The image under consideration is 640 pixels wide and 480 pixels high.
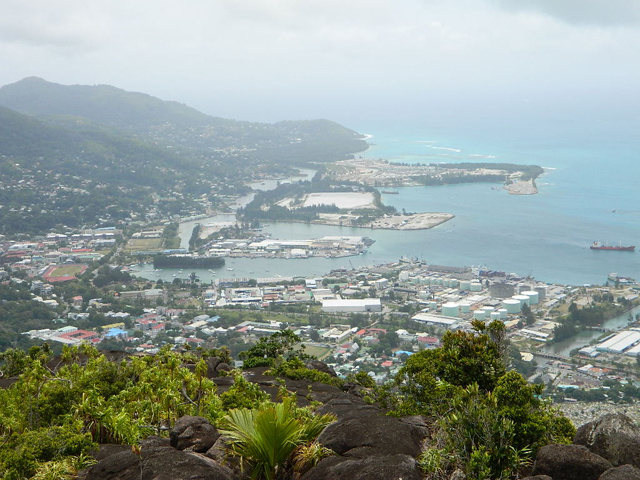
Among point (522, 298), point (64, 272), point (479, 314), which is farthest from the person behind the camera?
point (64, 272)

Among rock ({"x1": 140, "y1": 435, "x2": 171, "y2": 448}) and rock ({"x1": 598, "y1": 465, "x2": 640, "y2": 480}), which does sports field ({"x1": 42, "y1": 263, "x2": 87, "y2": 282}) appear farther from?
rock ({"x1": 598, "y1": 465, "x2": 640, "y2": 480})

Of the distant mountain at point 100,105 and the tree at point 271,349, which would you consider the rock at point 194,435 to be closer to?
the tree at point 271,349

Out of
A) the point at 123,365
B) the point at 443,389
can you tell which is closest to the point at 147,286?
the point at 123,365

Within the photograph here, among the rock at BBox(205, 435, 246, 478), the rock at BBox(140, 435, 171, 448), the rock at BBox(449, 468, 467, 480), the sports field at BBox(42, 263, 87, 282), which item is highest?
the rock at BBox(449, 468, 467, 480)

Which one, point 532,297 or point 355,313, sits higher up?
point 532,297

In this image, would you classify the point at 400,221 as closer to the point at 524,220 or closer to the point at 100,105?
the point at 524,220

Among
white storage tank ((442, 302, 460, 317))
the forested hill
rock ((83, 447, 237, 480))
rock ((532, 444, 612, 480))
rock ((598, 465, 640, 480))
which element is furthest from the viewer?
the forested hill

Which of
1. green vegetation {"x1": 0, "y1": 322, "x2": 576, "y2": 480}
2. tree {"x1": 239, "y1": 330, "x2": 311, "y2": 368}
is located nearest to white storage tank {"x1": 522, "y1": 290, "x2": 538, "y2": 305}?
tree {"x1": 239, "y1": 330, "x2": 311, "y2": 368}

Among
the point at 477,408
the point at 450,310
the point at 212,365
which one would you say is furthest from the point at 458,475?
the point at 450,310
